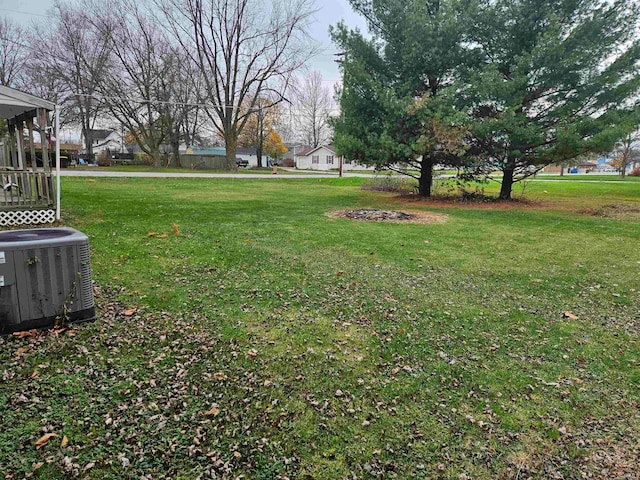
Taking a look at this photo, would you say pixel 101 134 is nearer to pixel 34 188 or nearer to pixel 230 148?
pixel 230 148

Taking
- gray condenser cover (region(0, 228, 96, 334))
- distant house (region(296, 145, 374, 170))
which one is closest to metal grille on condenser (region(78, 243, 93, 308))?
gray condenser cover (region(0, 228, 96, 334))

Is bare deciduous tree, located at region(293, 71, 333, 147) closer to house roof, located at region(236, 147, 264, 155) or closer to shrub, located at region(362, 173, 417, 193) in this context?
house roof, located at region(236, 147, 264, 155)

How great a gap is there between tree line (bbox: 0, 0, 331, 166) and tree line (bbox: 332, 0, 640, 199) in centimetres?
1471

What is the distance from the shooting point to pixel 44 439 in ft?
6.76

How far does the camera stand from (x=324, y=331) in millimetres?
3486

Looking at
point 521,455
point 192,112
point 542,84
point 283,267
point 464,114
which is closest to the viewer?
point 521,455

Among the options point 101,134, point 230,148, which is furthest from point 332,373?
point 101,134

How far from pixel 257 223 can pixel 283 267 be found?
12.2 feet

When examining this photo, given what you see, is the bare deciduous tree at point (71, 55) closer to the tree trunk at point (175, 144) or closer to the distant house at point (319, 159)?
the tree trunk at point (175, 144)

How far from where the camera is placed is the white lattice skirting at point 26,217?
319 inches

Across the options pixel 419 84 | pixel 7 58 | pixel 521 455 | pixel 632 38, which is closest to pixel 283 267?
pixel 521 455

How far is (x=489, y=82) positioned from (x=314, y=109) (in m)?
43.3

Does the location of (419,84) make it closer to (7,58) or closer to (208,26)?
(208,26)

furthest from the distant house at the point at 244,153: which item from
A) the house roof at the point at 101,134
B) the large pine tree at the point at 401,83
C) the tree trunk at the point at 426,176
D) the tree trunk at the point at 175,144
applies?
the large pine tree at the point at 401,83
